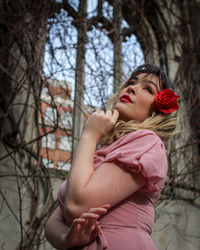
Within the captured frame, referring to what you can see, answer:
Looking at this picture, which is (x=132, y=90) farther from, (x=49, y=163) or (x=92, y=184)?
(x=49, y=163)

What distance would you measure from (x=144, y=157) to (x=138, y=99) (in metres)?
0.30

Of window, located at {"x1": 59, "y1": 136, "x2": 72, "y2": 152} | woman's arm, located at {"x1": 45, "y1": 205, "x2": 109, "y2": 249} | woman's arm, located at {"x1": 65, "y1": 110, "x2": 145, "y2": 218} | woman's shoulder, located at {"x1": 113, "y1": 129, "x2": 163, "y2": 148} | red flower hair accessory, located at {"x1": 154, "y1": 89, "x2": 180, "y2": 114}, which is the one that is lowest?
window, located at {"x1": 59, "y1": 136, "x2": 72, "y2": 152}

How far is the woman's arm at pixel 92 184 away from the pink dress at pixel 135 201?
0.03 meters

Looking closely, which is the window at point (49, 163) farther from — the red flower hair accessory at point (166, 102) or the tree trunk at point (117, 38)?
the red flower hair accessory at point (166, 102)

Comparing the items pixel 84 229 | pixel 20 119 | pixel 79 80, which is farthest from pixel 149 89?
pixel 79 80

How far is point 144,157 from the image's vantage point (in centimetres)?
84

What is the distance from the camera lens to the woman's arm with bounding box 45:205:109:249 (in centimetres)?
75

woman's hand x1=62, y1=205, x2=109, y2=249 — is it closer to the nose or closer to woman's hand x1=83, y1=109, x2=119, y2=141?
woman's hand x1=83, y1=109, x2=119, y2=141

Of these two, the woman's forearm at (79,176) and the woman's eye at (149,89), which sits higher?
the woman's eye at (149,89)

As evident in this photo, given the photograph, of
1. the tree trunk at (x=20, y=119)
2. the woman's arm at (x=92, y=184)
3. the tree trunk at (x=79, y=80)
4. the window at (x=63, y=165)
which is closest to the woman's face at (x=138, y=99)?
the woman's arm at (x=92, y=184)

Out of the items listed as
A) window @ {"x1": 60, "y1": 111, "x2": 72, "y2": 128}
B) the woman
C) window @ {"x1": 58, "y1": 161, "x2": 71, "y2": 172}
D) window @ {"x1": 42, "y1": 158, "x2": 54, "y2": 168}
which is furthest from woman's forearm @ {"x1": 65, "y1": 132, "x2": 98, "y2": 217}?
window @ {"x1": 60, "y1": 111, "x2": 72, "y2": 128}

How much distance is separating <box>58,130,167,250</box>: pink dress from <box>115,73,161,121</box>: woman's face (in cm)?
13

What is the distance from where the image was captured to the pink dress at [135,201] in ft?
2.70

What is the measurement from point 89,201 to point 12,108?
2.73 meters
